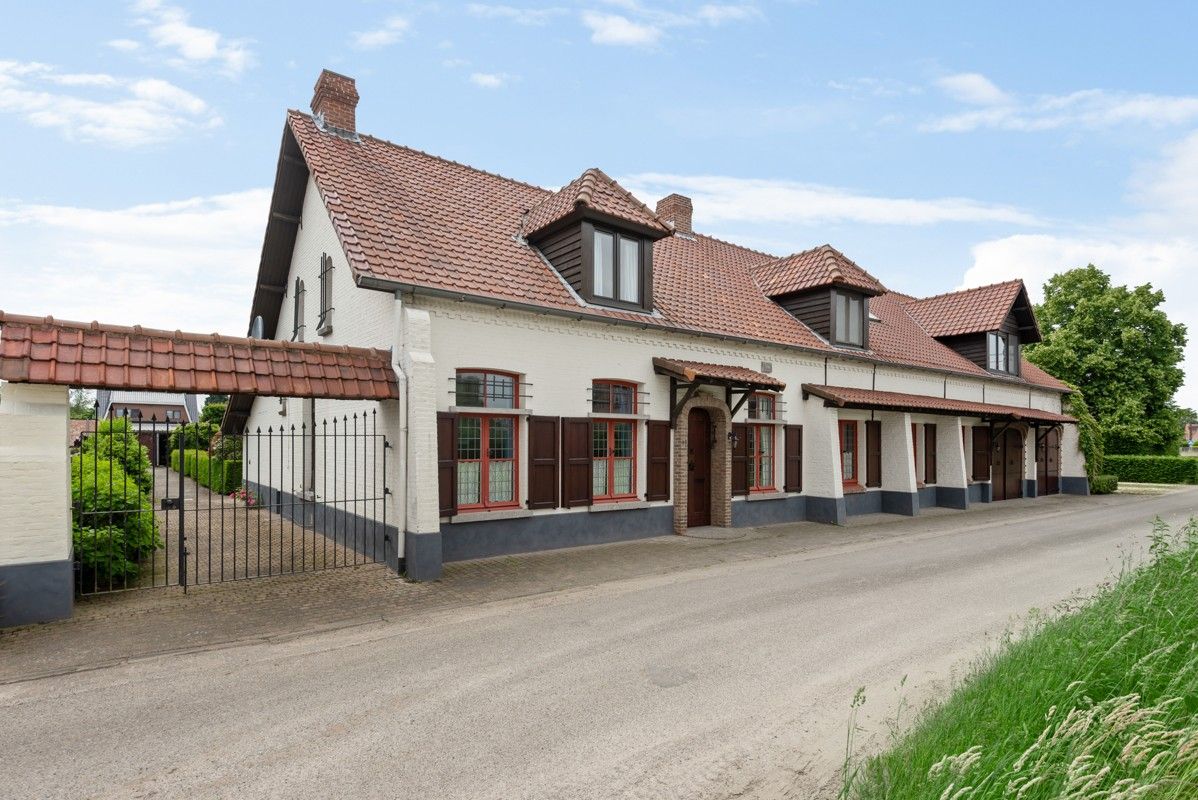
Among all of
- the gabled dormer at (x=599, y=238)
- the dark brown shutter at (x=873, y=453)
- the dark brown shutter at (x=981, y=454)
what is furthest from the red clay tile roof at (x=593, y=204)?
the dark brown shutter at (x=981, y=454)

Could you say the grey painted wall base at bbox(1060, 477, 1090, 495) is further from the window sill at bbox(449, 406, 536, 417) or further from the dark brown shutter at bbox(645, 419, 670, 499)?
the window sill at bbox(449, 406, 536, 417)

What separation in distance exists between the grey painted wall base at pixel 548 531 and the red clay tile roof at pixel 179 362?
8.29 ft

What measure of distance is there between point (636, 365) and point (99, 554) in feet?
28.4

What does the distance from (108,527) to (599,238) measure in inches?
358

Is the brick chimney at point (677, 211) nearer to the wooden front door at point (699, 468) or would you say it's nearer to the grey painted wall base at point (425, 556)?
the wooden front door at point (699, 468)

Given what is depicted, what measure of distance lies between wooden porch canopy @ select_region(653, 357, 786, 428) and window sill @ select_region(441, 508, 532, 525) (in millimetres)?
3857

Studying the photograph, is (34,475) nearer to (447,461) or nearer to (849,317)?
(447,461)

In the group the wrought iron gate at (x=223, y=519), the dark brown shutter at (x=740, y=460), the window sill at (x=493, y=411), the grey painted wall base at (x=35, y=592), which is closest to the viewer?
the grey painted wall base at (x=35, y=592)

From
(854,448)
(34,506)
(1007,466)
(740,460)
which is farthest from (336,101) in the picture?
(1007,466)

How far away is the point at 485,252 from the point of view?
38.3ft

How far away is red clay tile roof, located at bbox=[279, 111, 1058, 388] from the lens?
10156 mm

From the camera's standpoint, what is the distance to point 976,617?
288 inches

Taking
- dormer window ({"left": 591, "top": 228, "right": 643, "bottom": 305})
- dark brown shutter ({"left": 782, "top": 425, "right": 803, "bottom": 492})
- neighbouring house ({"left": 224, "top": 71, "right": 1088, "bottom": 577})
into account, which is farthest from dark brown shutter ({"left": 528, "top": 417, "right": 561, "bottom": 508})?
dark brown shutter ({"left": 782, "top": 425, "right": 803, "bottom": 492})

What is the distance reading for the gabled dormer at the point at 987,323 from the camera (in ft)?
73.6
